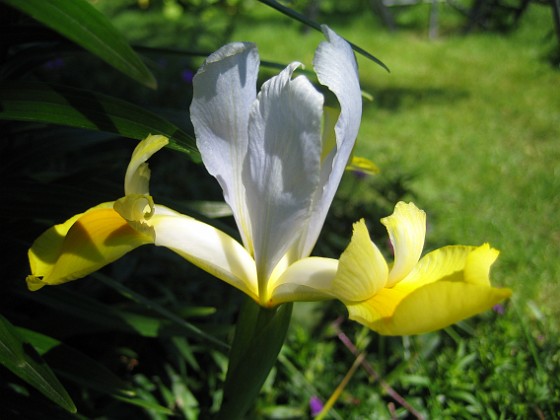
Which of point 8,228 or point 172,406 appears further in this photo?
point 172,406

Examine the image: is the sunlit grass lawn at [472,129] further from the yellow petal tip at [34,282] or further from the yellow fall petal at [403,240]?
the yellow petal tip at [34,282]

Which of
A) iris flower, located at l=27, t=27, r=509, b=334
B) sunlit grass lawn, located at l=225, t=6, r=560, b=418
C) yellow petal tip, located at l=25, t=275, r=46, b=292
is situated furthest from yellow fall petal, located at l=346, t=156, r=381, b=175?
sunlit grass lawn, located at l=225, t=6, r=560, b=418

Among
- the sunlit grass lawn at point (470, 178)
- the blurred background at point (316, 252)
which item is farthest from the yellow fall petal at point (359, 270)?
the sunlit grass lawn at point (470, 178)

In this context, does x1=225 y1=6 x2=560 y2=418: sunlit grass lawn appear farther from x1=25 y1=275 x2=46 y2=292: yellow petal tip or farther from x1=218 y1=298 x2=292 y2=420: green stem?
x1=25 y1=275 x2=46 y2=292: yellow petal tip

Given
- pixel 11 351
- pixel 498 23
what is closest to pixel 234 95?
pixel 11 351

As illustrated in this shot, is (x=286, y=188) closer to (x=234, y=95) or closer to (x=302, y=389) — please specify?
(x=234, y=95)

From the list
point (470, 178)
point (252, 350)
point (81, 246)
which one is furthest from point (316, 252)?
point (470, 178)
